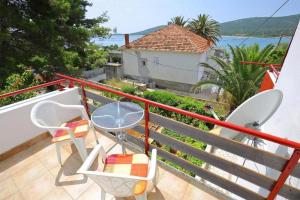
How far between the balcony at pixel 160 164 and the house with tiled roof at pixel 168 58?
14206mm

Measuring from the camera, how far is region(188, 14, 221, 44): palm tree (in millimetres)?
25828

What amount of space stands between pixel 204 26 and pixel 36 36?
2367 cm

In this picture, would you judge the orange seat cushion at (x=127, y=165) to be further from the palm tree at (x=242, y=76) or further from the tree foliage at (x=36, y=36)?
the tree foliage at (x=36, y=36)

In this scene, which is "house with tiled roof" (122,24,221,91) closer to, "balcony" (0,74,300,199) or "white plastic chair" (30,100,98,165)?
"balcony" (0,74,300,199)

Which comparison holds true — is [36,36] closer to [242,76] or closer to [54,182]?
[54,182]

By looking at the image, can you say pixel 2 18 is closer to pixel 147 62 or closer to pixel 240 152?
pixel 240 152

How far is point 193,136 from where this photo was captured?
220cm

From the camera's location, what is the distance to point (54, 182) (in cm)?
258

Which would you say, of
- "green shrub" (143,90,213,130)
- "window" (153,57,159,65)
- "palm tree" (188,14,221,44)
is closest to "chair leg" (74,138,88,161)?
"green shrub" (143,90,213,130)

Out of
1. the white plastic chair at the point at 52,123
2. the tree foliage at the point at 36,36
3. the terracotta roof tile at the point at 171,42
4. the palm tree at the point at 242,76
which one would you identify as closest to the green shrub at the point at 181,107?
the palm tree at the point at 242,76

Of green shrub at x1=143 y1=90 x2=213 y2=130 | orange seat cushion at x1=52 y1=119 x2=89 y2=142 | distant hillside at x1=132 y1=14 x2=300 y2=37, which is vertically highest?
distant hillside at x1=132 y1=14 x2=300 y2=37

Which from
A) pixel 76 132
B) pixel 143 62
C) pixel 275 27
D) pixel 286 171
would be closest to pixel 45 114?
pixel 76 132

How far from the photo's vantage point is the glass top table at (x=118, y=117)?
2.33 m

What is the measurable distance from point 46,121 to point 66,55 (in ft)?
26.6
